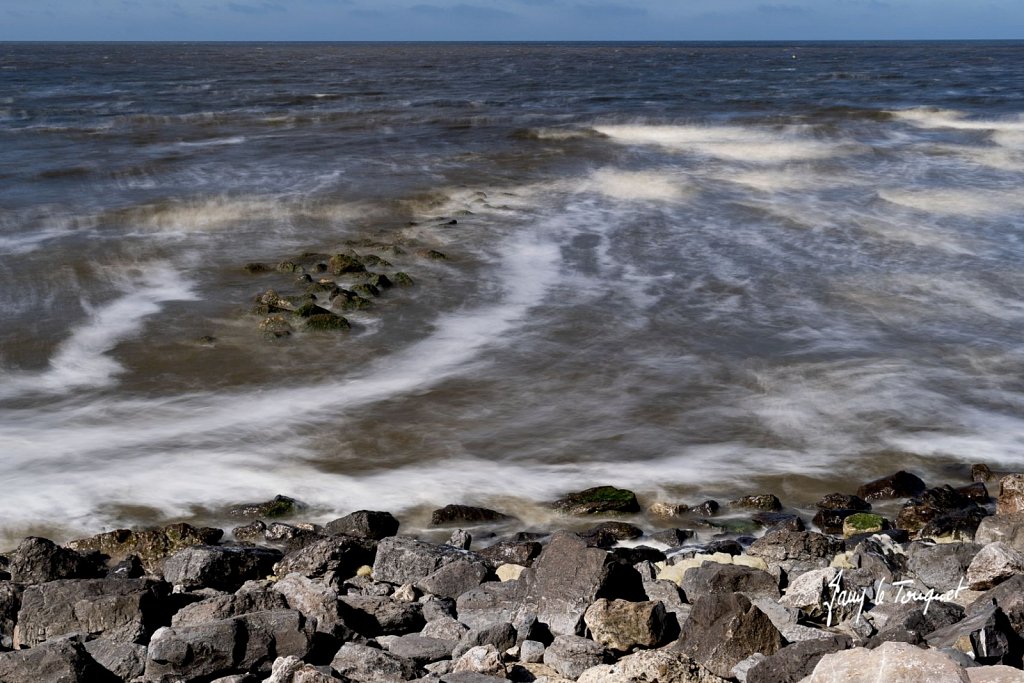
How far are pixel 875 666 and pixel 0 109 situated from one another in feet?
132

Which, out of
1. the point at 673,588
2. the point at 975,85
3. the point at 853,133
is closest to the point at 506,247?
the point at 673,588

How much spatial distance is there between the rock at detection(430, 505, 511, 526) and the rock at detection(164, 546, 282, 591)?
4.06ft

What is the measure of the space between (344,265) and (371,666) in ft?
28.9

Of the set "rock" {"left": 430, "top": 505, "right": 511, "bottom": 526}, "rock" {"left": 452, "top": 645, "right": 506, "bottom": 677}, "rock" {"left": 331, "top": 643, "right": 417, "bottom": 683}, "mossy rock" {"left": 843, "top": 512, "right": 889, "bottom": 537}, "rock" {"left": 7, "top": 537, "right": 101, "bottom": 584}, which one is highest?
"rock" {"left": 452, "top": 645, "right": 506, "bottom": 677}

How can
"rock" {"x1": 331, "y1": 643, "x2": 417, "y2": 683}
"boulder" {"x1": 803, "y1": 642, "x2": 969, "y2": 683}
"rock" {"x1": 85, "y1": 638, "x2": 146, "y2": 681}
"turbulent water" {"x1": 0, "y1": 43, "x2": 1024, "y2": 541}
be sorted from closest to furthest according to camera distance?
"boulder" {"x1": 803, "y1": 642, "x2": 969, "y2": 683} → "rock" {"x1": 331, "y1": 643, "x2": 417, "y2": 683} → "rock" {"x1": 85, "y1": 638, "x2": 146, "y2": 681} → "turbulent water" {"x1": 0, "y1": 43, "x2": 1024, "y2": 541}

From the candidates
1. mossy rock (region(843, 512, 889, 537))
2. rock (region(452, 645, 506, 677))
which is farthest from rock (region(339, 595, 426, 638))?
mossy rock (region(843, 512, 889, 537))

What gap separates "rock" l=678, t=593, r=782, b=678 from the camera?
164 inches

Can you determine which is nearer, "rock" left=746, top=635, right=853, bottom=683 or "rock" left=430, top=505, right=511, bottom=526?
"rock" left=746, top=635, right=853, bottom=683

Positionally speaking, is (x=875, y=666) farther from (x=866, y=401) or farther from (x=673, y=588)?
(x=866, y=401)

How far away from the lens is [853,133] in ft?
96.0

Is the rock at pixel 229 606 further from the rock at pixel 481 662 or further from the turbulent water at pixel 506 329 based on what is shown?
the turbulent water at pixel 506 329

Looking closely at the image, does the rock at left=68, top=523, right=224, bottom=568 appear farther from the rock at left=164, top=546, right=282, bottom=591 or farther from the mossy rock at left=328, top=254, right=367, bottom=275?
the mossy rock at left=328, top=254, right=367, bottom=275

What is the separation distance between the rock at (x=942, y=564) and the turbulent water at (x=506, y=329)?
1562 millimetres

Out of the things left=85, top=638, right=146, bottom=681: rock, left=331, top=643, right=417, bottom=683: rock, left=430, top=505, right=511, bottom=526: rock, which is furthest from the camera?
left=430, top=505, right=511, bottom=526: rock
